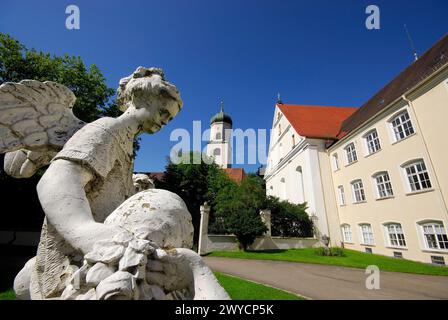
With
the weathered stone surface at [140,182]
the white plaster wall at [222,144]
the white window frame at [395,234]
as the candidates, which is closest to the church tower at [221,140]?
the white plaster wall at [222,144]

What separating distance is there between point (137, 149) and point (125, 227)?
1552 centimetres

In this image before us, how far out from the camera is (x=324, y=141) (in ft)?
63.3

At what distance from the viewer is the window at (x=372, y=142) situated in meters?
14.5

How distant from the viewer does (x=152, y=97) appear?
1.58 metres

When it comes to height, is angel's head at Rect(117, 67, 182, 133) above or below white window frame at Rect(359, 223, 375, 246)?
above

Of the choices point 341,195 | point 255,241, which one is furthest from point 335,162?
point 255,241

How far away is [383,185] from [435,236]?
3.83 metres

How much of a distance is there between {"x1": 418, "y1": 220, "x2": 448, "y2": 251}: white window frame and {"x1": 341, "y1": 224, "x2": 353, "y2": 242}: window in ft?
17.0

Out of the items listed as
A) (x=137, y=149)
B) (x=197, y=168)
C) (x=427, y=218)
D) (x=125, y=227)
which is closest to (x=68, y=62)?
(x=137, y=149)

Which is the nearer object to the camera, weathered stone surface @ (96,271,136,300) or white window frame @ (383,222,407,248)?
weathered stone surface @ (96,271,136,300)

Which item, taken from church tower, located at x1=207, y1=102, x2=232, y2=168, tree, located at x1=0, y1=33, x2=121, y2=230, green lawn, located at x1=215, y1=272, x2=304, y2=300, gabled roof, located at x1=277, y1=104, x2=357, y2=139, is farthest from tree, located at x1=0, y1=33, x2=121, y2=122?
church tower, located at x1=207, y1=102, x2=232, y2=168

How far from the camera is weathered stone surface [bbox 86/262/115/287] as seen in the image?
67 centimetres

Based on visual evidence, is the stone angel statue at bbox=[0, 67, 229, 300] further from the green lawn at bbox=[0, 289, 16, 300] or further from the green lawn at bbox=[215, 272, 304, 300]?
the green lawn at bbox=[0, 289, 16, 300]

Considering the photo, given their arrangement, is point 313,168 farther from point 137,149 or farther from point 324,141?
point 137,149
